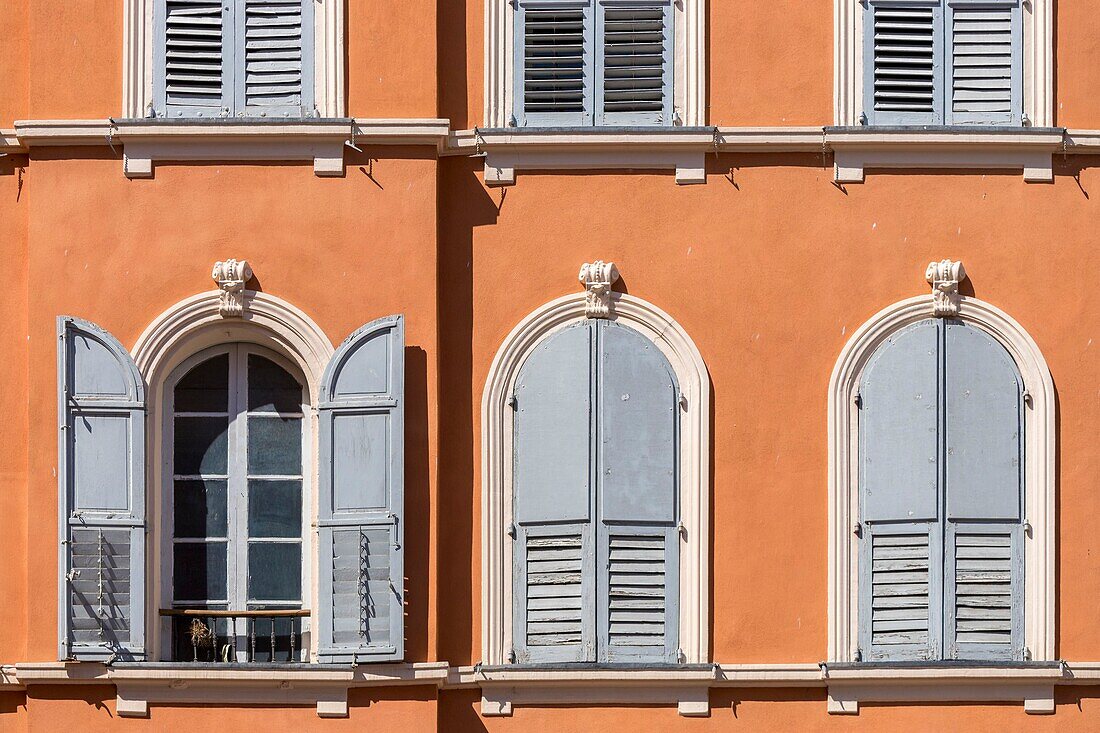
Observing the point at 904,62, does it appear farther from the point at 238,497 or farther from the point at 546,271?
the point at 238,497

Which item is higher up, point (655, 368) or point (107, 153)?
point (107, 153)

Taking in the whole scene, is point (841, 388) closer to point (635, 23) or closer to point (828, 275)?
point (828, 275)

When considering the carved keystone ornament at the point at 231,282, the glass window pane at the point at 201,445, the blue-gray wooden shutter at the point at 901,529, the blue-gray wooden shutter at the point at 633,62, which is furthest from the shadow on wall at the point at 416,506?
the blue-gray wooden shutter at the point at 901,529

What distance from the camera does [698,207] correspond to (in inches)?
535

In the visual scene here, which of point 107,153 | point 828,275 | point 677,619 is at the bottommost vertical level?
point 677,619

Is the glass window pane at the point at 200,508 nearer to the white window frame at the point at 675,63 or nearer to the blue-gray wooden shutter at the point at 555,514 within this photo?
the blue-gray wooden shutter at the point at 555,514

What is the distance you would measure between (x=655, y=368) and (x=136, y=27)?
14.6 feet

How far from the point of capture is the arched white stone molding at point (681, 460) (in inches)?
525

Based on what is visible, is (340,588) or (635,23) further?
(635,23)

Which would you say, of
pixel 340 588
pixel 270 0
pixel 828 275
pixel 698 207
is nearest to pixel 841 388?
pixel 828 275

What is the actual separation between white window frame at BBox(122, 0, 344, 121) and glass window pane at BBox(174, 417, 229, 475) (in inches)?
87.8

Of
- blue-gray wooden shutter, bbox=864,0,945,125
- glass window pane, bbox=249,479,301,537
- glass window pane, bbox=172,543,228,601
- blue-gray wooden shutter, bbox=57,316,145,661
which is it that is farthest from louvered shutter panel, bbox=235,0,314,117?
blue-gray wooden shutter, bbox=864,0,945,125

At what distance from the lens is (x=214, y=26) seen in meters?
13.7

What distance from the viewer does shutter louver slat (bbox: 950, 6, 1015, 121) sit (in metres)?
13.8
